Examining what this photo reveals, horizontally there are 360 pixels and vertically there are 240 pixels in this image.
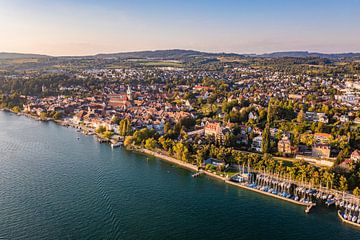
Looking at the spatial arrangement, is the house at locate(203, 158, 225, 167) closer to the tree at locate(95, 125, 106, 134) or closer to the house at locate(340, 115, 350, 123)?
the tree at locate(95, 125, 106, 134)

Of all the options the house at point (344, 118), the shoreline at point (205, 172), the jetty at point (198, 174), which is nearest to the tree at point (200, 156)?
the shoreline at point (205, 172)

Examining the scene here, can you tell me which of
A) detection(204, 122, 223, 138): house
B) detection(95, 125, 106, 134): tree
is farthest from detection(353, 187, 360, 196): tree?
detection(95, 125, 106, 134): tree

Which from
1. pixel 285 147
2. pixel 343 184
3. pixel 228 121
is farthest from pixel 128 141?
pixel 343 184

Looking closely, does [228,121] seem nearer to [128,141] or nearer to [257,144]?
[257,144]

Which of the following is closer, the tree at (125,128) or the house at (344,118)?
the tree at (125,128)

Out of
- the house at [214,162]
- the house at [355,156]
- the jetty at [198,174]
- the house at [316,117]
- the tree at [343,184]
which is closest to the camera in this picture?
the tree at [343,184]

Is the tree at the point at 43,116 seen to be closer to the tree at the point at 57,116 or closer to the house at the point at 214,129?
the tree at the point at 57,116
